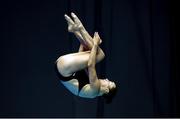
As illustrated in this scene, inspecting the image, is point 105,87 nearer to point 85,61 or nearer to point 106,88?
point 106,88

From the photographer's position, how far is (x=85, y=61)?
3820 mm

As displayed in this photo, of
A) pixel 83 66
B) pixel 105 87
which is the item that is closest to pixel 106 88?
pixel 105 87

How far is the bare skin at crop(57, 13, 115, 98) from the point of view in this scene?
3.69 m

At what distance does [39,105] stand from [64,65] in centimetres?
208

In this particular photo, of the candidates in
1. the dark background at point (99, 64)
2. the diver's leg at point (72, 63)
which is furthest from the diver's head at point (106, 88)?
the dark background at point (99, 64)

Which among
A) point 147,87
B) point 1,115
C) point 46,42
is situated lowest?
point 1,115

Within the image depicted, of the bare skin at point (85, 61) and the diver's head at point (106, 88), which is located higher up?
the bare skin at point (85, 61)

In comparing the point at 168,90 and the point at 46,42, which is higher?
the point at 46,42

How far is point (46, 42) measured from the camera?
5.84 metres

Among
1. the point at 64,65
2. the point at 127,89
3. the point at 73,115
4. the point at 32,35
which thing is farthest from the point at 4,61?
the point at 64,65

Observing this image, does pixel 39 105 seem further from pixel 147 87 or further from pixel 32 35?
pixel 147 87

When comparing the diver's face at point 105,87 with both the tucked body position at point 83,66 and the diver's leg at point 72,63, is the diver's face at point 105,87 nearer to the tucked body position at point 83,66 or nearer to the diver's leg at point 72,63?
the tucked body position at point 83,66

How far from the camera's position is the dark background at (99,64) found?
5777 millimetres

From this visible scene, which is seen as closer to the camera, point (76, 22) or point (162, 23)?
point (76, 22)
